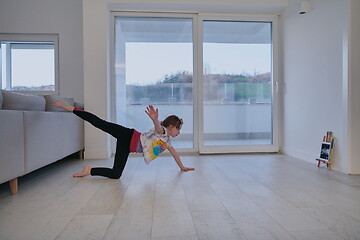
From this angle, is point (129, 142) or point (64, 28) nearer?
point (129, 142)

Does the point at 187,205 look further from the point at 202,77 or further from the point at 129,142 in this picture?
the point at 202,77

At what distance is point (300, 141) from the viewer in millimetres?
3656

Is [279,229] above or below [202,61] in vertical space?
below

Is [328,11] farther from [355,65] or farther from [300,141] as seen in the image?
[300,141]

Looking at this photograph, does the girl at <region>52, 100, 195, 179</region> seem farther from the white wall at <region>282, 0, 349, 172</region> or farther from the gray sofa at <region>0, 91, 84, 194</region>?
the white wall at <region>282, 0, 349, 172</region>

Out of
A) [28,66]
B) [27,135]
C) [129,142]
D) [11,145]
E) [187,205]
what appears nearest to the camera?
[187,205]

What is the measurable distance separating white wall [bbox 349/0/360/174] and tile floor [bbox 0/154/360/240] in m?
0.23

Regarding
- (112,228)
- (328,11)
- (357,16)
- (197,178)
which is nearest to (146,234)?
(112,228)

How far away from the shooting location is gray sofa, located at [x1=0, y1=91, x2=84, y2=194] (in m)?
1.84

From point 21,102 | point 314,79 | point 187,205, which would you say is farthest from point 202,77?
point 187,205

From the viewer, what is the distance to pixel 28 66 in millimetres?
4301

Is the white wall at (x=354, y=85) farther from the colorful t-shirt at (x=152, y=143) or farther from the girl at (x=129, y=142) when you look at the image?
the colorful t-shirt at (x=152, y=143)

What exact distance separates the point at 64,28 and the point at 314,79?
3.50 m

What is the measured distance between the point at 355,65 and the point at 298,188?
140 centimetres
